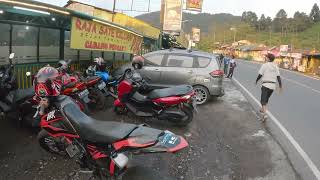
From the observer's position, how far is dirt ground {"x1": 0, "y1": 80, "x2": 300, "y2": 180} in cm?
563

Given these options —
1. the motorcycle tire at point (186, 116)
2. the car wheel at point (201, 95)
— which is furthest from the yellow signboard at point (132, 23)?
the motorcycle tire at point (186, 116)

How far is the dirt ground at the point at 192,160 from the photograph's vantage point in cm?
563

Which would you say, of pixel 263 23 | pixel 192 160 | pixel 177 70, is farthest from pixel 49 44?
pixel 263 23

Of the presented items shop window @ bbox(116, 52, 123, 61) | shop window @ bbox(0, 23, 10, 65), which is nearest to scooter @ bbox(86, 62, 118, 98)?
shop window @ bbox(0, 23, 10, 65)

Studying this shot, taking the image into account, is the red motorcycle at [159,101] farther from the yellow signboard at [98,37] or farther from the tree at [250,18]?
the tree at [250,18]

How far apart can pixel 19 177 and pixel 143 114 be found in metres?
3.67

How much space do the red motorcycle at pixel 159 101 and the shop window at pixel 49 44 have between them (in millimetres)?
3197

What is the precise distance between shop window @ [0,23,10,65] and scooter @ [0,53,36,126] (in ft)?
5.79

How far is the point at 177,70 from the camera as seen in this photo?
11.9m

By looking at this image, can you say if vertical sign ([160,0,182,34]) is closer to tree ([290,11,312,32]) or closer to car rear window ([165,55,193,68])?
car rear window ([165,55,193,68])

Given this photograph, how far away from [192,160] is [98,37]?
16.9 feet

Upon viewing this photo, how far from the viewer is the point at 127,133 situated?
462 cm

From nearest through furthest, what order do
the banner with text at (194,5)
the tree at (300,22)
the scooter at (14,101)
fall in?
the scooter at (14,101)
the banner with text at (194,5)
the tree at (300,22)

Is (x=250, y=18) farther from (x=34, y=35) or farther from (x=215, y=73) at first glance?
(x=34, y=35)
